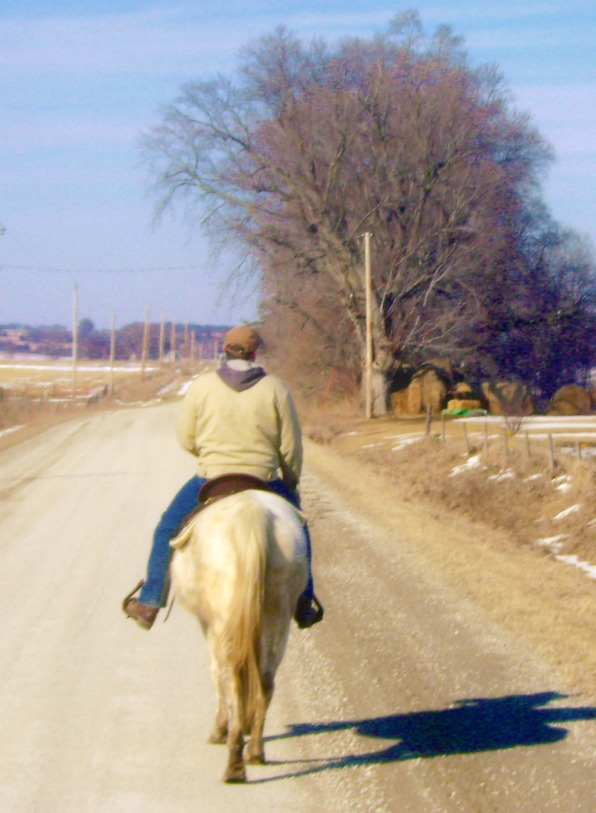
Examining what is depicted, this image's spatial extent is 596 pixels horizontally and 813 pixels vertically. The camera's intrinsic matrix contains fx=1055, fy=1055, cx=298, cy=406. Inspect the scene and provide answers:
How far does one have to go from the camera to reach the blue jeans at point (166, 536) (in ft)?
18.5

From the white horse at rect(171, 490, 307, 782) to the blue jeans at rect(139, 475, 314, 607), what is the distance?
372 millimetres

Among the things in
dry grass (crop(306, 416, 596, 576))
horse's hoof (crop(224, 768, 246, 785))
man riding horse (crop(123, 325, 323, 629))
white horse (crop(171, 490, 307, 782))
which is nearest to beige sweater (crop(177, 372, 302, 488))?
man riding horse (crop(123, 325, 323, 629))

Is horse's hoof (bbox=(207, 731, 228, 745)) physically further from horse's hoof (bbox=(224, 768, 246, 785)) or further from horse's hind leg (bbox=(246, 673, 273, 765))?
horse's hoof (bbox=(224, 768, 246, 785))

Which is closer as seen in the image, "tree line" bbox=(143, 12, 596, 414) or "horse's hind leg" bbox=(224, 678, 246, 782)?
"horse's hind leg" bbox=(224, 678, 246, 782)

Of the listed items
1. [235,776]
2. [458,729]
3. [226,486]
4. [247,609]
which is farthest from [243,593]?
[458,729]

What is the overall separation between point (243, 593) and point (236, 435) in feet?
3.35

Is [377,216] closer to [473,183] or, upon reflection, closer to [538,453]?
[473,183]

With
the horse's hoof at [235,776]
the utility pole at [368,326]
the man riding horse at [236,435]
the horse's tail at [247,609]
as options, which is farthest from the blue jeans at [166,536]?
the utility pole at [368,326]

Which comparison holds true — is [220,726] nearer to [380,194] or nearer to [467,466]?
[467,466]

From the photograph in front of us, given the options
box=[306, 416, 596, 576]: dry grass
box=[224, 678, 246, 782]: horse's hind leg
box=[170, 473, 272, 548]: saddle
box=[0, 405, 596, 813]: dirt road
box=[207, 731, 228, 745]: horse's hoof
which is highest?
box=[170, 473, 272, 548]: saddle

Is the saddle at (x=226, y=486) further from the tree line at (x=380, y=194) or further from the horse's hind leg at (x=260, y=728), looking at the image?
the tree line at (x=380, y=194)

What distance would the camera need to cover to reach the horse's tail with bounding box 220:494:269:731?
15.9 feet

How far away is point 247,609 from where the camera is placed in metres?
4.84

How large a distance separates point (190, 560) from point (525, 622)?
3.81 metres
